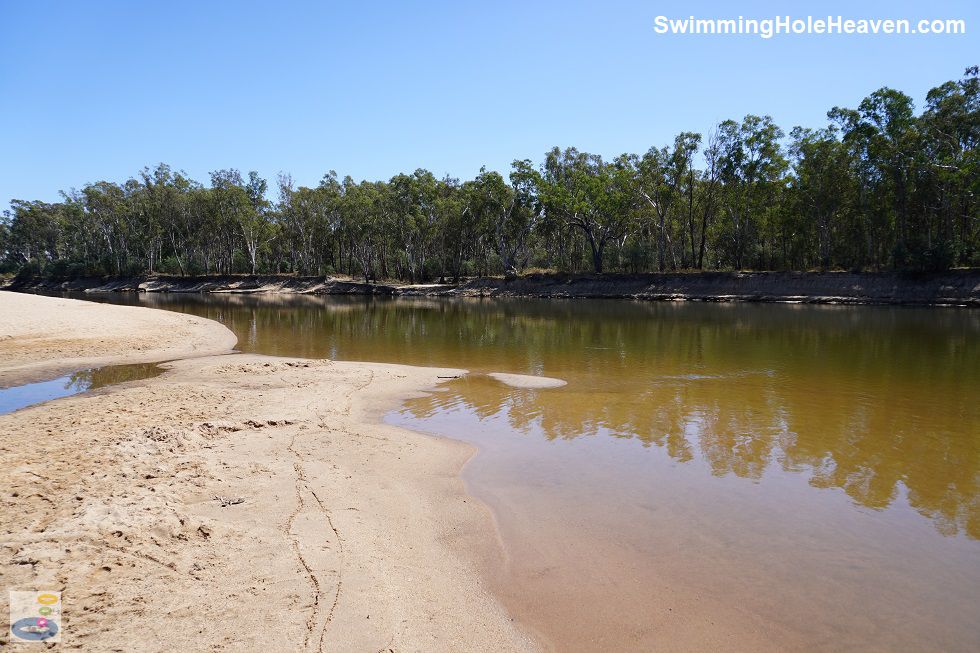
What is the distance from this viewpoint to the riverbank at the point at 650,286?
48.6 metres

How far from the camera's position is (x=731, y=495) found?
27.8 feet

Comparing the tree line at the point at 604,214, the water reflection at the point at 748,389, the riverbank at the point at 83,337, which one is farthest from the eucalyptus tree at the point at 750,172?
the riverbank at the point at 83,337

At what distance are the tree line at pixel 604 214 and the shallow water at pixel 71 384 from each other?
56125mm

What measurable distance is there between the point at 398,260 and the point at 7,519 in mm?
83365

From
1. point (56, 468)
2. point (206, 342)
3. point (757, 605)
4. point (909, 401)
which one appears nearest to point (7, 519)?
point (56, 468)

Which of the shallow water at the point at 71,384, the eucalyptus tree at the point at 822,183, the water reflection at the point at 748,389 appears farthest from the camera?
the eucalyptus tree at the point at 822,183

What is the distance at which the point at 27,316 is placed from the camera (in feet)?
80.2

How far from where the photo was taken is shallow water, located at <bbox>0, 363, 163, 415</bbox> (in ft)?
45.8

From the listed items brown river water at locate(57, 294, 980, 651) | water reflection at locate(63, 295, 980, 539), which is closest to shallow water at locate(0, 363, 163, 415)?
water reflection at locate(63, 295, 980, 539)

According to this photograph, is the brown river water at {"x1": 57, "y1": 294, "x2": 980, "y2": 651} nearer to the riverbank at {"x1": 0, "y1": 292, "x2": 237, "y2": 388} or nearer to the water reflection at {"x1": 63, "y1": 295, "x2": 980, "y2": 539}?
the water reflection at {"x1": 63, "y1": 295, "x2": 980, "y2": 539}

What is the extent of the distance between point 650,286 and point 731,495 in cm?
5826

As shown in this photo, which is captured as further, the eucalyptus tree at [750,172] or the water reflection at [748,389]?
the eucalyptus tree at [750,172]

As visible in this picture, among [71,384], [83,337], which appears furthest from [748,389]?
[83,337]

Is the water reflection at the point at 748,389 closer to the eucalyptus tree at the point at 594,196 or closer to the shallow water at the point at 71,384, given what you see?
the shallow water at the point at 71,384
